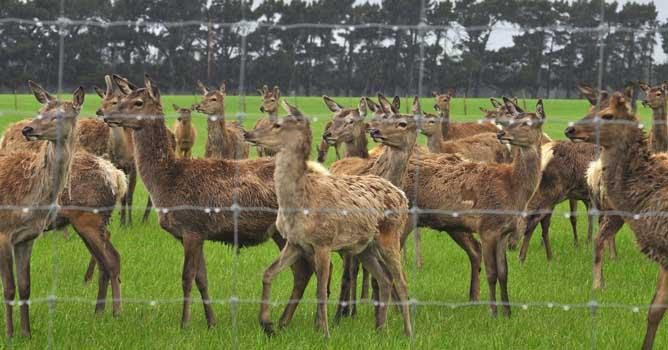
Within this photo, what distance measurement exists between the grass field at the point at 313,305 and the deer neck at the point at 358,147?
128 cm

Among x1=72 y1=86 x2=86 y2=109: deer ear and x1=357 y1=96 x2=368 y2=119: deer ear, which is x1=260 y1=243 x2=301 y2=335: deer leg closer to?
x1=72 y1=86 x2=86 y2=109: deer ear

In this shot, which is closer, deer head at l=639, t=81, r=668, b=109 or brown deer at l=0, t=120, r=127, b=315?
brown deer at l=0, t=120, r=127, b=315

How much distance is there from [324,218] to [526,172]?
233cm

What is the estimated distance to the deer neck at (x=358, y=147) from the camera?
10376mm

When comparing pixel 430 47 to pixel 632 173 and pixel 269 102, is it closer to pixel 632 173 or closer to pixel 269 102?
pixel 269 102

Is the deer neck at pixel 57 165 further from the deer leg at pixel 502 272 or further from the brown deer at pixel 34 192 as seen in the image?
the deer leg at pixel 502 272

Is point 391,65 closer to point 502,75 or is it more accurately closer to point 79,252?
point 502,75

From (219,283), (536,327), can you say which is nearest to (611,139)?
Result: (536,327)

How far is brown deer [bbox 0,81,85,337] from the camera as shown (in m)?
6.61

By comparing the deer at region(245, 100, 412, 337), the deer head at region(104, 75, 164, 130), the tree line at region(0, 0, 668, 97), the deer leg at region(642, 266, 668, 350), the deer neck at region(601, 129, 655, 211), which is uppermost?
the tree line at region(0, 0, 668, 97)

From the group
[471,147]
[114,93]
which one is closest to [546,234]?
[471,147]

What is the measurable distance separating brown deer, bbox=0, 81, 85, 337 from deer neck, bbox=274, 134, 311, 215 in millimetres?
1462

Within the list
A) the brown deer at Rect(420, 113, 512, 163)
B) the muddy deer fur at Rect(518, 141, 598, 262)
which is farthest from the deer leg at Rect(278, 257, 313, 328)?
the brown deer at Rect(420, 113, 512, 163)

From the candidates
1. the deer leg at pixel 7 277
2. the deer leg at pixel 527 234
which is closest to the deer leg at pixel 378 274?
the deer leg at pixel 7 277
